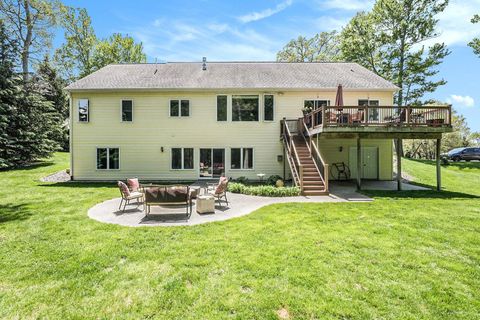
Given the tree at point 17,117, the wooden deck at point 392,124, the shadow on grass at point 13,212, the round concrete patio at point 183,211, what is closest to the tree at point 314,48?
the wooden deck at point 392,124

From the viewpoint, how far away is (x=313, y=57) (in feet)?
116

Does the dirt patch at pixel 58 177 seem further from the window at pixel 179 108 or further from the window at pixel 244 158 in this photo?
the window at pixel 244 158

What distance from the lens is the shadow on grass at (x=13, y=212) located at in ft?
24.8

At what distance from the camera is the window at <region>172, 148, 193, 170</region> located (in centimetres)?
1600

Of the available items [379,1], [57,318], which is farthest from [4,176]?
[379,1]

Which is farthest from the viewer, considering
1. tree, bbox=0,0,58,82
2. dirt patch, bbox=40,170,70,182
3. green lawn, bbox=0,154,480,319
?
tree, bbox=0,0,58,82

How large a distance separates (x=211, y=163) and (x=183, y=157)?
1860mm

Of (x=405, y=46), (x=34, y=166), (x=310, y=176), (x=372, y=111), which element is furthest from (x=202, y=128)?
(x=405, y=46)

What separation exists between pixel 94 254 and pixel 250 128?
11925mm

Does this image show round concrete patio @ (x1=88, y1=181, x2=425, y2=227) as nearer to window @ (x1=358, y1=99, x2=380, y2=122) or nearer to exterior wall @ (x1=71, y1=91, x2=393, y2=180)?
exterior wall @ (x1=71, y1=91, x2=393, y2=180)

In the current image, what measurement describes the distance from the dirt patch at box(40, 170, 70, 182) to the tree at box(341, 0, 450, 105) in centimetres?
2921

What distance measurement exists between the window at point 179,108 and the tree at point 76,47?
21624mm

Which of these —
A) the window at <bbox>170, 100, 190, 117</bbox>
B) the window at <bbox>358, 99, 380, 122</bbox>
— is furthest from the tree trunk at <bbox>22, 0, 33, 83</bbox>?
the window at <bbox>358, 99, 380, 122</bbox>

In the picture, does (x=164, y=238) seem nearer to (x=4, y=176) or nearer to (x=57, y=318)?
(x=57, y=318)
